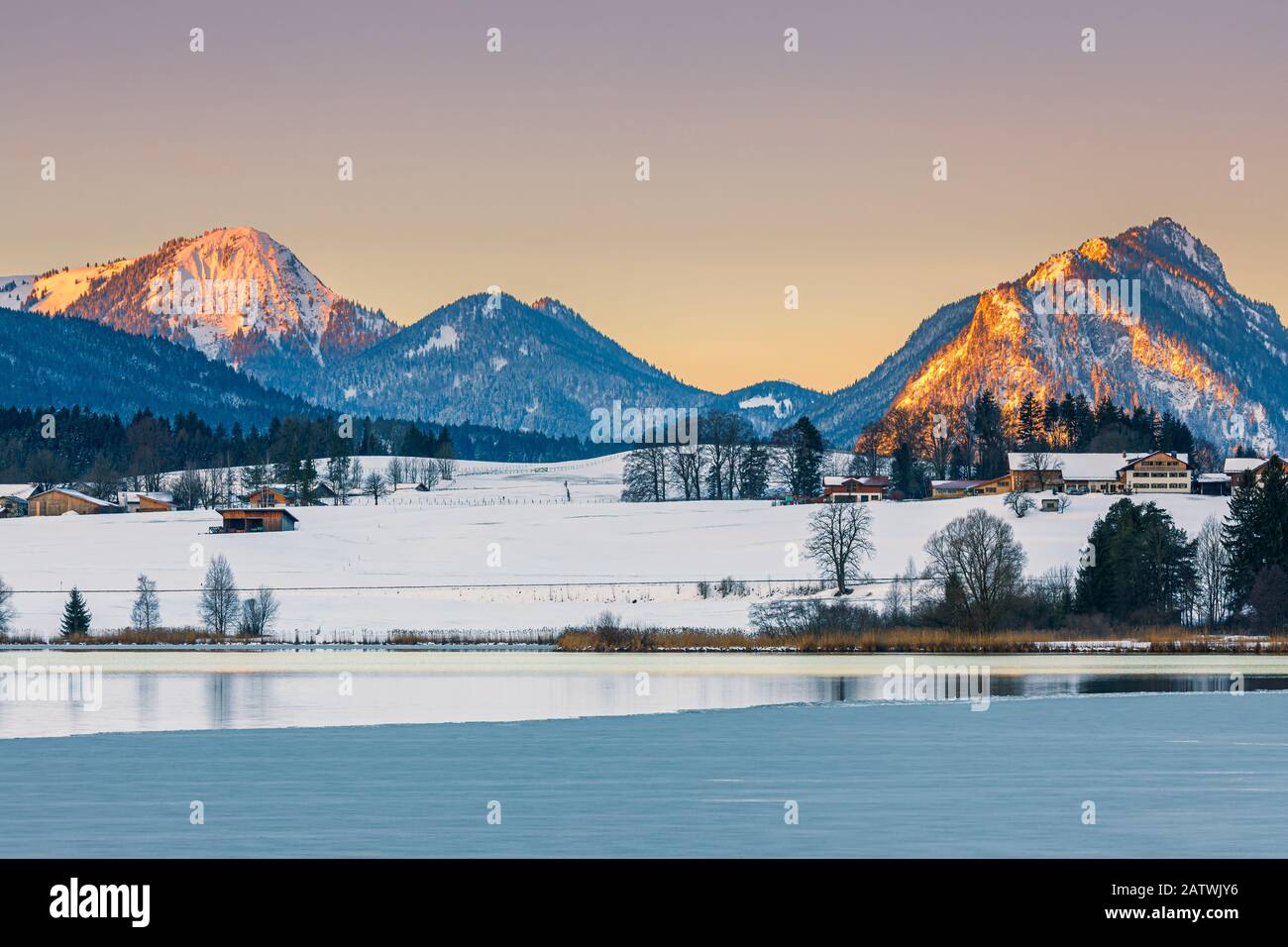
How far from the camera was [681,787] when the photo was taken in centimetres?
2809

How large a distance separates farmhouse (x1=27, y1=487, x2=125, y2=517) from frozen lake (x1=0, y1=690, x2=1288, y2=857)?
13340 centimetres

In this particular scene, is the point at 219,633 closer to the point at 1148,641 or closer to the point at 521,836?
the point at 1148,641

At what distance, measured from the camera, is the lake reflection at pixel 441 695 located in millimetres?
40188

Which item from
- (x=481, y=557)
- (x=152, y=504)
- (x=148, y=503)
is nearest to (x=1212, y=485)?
(x=481, y=557)

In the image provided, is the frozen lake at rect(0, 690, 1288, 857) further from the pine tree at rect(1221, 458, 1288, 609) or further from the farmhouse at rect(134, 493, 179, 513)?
the farmhouse at rect(134, 493, 179, 513)

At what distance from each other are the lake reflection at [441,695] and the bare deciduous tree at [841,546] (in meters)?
39.1

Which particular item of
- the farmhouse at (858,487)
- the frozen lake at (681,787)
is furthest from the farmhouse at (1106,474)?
the frozen lake at (681,787)

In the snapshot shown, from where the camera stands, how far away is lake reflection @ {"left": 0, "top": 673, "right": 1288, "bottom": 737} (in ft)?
132

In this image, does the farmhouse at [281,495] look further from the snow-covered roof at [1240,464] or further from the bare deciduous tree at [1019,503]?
the snow-covered roof at [1240,464]

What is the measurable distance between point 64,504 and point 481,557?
69.5 meters

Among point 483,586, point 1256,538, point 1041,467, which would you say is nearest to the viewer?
point 1256,538

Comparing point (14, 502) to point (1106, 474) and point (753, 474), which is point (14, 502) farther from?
point (1106, 474)

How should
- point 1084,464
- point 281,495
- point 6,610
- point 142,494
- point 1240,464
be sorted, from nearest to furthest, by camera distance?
point 6,610 < point 1084,464 < point 281,495 < point 142,494 < point 1240,464
